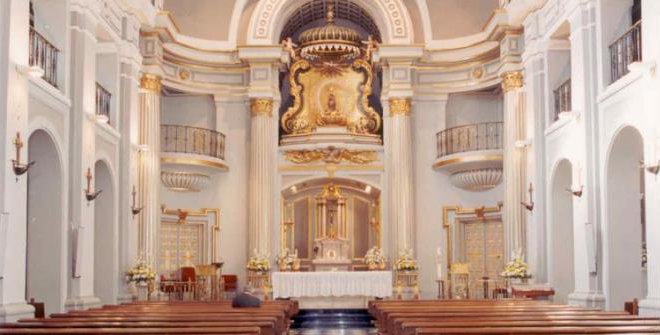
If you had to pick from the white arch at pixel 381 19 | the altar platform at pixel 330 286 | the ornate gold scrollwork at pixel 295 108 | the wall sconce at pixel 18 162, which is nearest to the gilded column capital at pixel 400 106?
the white arch at pixel 381 19

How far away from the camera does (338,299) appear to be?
22.3 m

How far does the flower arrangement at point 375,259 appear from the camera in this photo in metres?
24.0

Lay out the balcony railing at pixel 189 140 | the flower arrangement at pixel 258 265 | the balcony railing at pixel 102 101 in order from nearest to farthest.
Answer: the balcony railing at pixel 102 101
the flower arrangement at pixel 258 265
the balcony railing at pixel 189 140

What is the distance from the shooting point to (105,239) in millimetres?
18078

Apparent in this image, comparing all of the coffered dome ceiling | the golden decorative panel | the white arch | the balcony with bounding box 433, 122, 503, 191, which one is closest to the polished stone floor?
the balcony with bounding box 433, 122, 503, 191

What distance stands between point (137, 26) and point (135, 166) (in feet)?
10.5

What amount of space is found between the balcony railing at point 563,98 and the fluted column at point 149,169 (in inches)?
367

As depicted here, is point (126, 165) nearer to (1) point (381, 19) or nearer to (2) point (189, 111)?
(2) point (189, 111)

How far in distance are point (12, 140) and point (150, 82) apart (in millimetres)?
9862

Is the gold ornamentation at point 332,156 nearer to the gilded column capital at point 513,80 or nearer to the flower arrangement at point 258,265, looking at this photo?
the flower arrangement at point 258,265

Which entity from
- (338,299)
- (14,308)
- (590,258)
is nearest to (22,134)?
(14,308)

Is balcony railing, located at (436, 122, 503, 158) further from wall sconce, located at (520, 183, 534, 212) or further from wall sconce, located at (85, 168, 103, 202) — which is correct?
wall sconce, located at (85, 168, 103, 202)

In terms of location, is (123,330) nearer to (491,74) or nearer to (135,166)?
(135,166)

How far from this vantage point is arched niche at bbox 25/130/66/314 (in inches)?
564
